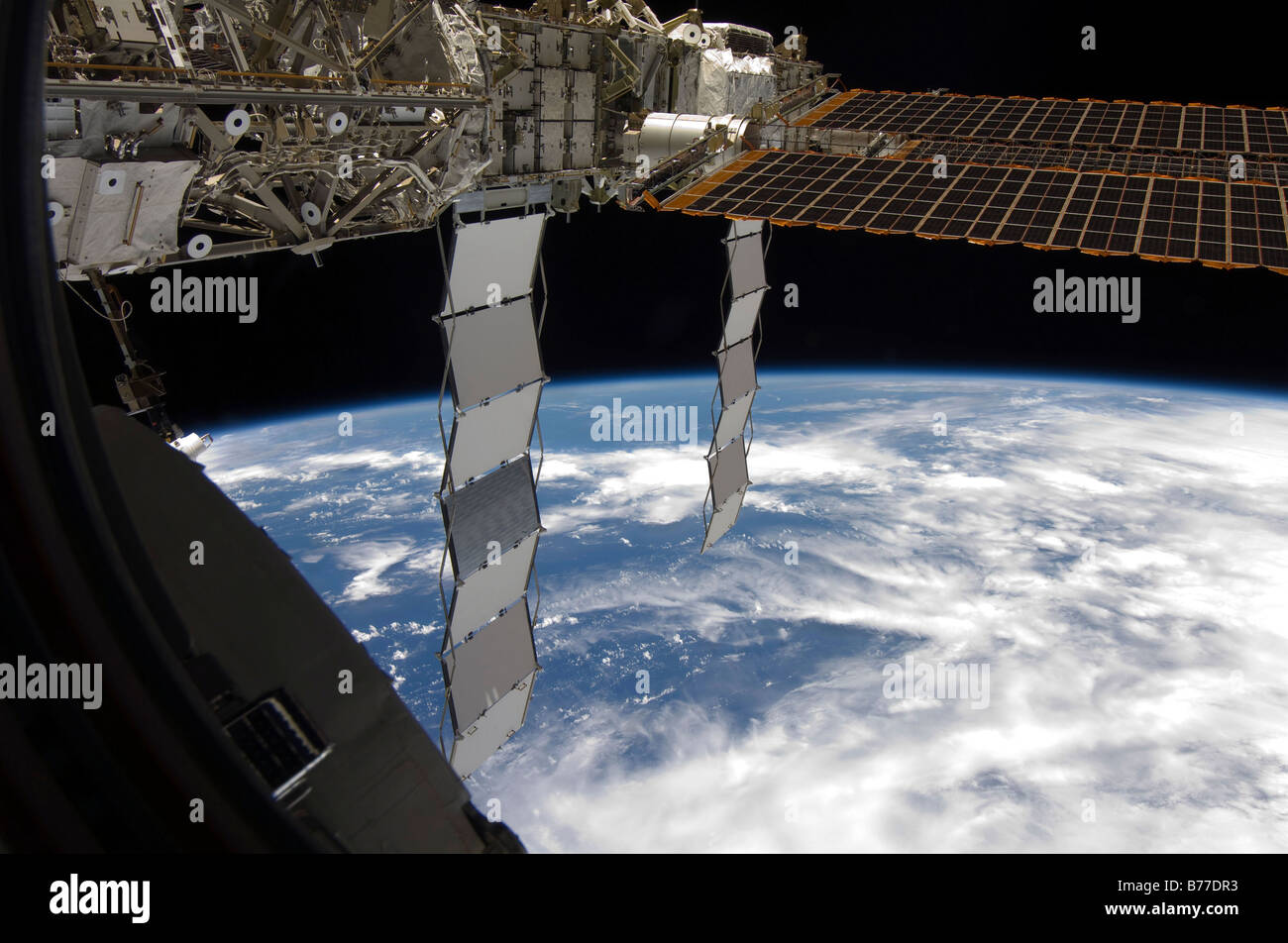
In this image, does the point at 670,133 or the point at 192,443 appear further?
the point at 670,133

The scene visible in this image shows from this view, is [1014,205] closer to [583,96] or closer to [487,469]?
[583,96]

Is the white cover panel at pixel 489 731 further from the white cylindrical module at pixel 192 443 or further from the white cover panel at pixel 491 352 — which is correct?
the white cylindrical module at pixel 192 443

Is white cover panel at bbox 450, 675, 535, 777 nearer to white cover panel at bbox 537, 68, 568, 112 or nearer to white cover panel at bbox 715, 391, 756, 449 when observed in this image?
white cover panel at bbox 715, 391, 756, 449

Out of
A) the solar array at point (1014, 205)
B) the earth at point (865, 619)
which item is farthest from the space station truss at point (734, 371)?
the earth at point (865, 619)

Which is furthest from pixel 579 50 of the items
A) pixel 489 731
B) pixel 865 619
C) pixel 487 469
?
pixel 865 619

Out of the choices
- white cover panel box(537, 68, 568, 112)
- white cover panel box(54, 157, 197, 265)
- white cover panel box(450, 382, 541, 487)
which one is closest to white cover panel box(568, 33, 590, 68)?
white cover panel box(537, 68, 568, 112)
